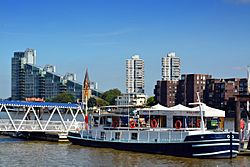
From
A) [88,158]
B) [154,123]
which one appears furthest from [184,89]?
[88,158]

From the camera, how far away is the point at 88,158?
47625mm

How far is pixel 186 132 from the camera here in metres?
47.3

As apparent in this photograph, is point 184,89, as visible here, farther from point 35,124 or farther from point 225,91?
point 35,124

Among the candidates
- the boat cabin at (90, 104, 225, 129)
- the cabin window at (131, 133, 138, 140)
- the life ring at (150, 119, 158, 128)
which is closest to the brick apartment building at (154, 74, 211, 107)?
the boat cabin at (90, 104, 225, 129)

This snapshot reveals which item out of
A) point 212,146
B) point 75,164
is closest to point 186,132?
point 212,146

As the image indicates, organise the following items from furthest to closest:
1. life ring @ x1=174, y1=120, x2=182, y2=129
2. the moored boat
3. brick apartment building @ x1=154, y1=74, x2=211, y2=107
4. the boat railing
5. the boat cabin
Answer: brick apartment building @ x1=154, y1=74, x2=211, y2=107
the boat cabin
life ring @ x1=174, y1=120, x2=182, y2=129
the boat railing
the moored boat

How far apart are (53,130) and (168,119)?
60.8 ft

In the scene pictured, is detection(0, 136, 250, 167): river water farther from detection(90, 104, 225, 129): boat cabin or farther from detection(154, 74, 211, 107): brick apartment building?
detection(154, 74, 211, 107): brick apartment building

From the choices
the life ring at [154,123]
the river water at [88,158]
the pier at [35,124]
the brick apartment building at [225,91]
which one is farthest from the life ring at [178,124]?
the brick apartment building at [225,91]

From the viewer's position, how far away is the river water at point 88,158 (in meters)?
43.6

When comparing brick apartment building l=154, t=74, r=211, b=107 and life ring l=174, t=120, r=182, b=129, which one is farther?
brick apartment building l=154, t=74, r=211, b=107

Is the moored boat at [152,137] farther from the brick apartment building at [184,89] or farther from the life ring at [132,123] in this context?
the brick apartment building at [184,89]

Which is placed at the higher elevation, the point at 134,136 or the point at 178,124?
the point at 178,124

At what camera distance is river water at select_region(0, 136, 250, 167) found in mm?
43562
